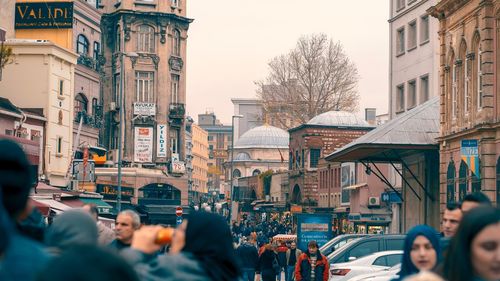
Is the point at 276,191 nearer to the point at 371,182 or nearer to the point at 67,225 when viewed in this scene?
the point at 371,182

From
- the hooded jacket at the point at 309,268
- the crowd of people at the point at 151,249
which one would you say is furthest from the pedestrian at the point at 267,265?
the crowd of people at the point at 151,249

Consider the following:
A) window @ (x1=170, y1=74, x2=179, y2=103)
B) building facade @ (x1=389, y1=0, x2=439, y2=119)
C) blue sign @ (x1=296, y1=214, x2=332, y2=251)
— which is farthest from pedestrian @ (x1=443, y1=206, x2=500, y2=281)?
window @ (x1=170, y1=74, x2=179, y2=103)

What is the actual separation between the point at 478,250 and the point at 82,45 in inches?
2282

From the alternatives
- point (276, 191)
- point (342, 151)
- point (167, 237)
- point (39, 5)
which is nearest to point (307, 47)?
point (276, 191)

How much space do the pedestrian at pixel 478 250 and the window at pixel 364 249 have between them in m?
21.1

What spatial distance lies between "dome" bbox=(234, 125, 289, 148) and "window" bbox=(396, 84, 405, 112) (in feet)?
372

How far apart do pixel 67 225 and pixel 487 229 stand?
7.76ft

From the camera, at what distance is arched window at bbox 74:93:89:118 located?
58.6m

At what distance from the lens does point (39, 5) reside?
55750mm

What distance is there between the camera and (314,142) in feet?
318

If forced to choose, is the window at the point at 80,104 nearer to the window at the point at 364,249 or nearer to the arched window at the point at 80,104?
the arched window at the point at 80,104

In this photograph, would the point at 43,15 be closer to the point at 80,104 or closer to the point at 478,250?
the point at 80,104

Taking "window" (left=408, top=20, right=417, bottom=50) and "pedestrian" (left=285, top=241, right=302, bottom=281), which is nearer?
"pedestrian" (left=285, top=241, right=302, bottom=281)

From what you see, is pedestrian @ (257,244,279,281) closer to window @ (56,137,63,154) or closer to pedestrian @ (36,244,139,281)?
window @ (56,137,63,154)
